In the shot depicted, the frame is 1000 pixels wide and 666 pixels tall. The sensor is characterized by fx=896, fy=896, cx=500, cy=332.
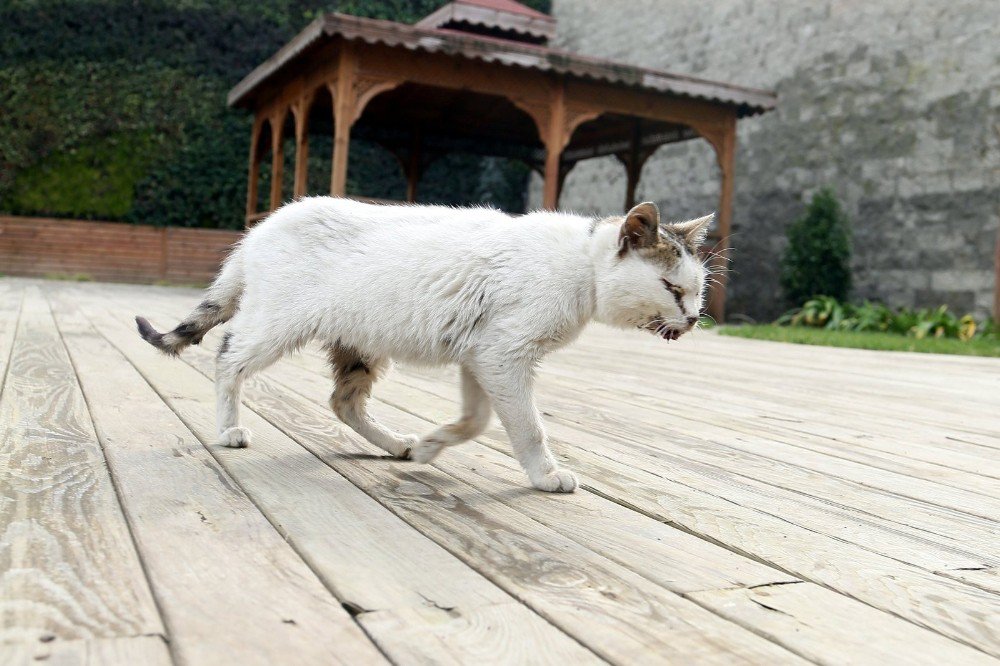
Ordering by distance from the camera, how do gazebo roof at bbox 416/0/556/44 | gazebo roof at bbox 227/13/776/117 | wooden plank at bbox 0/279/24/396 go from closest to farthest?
wooden plank at bbox 0/279/24/396, gazebo roof at bbox 227/13/776/117, gazebo roof at bbox 416/0/556/44

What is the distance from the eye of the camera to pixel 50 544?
1.40m

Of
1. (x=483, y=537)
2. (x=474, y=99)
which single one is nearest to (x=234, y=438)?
(x=483, y=537)

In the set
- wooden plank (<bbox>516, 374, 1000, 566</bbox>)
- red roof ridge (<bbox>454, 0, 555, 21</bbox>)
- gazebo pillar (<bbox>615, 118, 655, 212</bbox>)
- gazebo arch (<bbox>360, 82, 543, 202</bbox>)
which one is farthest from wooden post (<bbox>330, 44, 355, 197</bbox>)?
wooden plank (<bbox>516, 374, 1000, 566</bbox>)

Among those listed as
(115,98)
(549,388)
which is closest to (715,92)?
(549,388)

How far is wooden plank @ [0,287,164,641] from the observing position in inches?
44.3

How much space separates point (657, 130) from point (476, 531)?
36.9 ft

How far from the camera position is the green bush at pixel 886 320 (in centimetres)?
865

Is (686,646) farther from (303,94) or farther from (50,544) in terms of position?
(303,94)

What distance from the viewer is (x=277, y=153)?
1155cm

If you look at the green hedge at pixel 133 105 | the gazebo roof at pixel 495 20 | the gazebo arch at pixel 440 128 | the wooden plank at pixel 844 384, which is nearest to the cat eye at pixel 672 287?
the wooden plank at pixel 844 384

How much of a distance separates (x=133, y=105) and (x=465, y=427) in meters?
12.3

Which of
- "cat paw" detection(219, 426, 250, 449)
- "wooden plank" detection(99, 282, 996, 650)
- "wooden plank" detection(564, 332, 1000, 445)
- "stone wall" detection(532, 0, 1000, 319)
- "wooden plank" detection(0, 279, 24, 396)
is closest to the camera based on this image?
→ "wooden plank" detection(99, 282, 996, 650)

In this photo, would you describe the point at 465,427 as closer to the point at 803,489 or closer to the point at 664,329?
the point at 664,329

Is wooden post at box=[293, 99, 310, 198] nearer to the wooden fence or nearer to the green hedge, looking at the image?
the wooden fence
